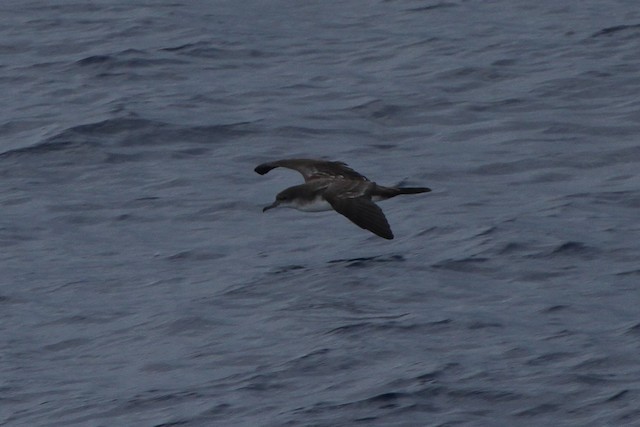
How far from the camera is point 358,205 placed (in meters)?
12.6

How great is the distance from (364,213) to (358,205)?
0.20 meters

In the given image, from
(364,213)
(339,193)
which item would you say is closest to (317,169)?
(339,193)

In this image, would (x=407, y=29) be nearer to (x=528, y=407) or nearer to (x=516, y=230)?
(x=516, y=230)

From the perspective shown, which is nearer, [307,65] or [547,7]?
[307,65]

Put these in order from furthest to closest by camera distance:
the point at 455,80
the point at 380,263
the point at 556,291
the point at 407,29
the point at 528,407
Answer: the point at 407,29
the point at 455,80
the point at 380,263
the point at 556,291
the point at 528,407

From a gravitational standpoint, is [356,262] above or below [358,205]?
below

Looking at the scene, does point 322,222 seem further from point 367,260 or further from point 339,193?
point 339,193

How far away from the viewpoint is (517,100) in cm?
1827

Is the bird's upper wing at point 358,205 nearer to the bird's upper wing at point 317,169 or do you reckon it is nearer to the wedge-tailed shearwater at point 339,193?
the wedge-tailed shearwater at point 339,193

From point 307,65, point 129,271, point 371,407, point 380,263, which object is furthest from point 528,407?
point 307,65

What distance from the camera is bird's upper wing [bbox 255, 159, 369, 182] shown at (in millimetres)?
14023

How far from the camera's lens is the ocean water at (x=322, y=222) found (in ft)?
36.4

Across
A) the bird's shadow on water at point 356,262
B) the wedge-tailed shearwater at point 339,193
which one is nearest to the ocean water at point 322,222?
the bird's shadow on water at point 356,262

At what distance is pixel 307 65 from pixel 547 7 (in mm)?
4147
